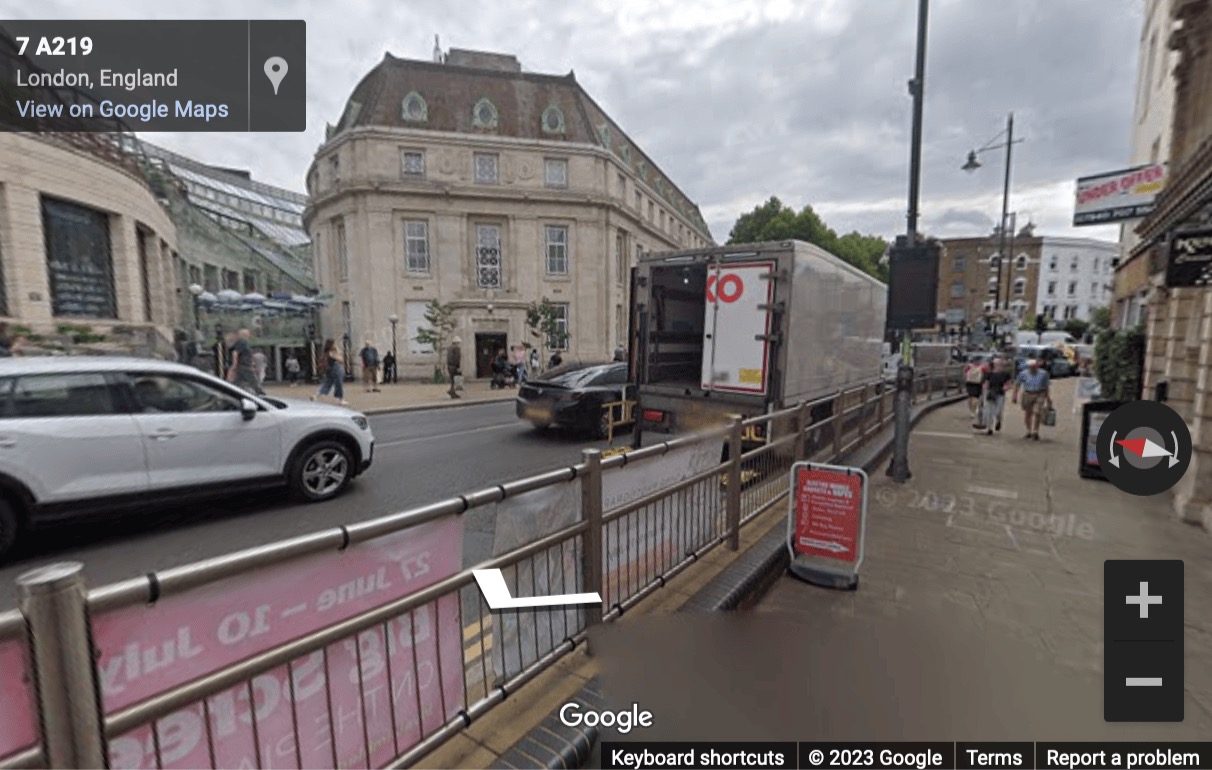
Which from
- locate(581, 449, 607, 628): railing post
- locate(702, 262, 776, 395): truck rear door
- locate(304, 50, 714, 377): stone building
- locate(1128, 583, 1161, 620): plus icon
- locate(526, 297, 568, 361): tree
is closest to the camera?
locate(581, 449, 607, 628): railing post

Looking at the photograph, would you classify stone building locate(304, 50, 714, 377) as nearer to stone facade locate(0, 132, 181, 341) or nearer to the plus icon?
stone facade locate(0, 132, 181, 341)

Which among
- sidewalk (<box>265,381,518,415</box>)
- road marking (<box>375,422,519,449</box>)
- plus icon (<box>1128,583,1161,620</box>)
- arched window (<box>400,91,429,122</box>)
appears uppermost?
arched window (<box>400,91,429,122</box>)

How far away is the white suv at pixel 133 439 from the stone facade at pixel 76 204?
12561 millimetres

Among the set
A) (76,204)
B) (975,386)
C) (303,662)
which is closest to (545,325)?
(76,204)

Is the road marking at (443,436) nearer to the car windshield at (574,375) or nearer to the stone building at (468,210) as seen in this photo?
the car windshield at (574,375)

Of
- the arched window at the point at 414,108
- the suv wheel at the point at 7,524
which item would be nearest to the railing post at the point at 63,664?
the suv wheel at the point at 7,524

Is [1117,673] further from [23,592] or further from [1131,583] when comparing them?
[23,592]

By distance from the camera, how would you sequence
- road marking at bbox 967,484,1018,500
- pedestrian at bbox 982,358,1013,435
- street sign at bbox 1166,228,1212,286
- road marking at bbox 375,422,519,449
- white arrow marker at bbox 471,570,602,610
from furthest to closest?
pedestrian at bbox 982,358,1013,435, road marking at bbox 375,422,519,449, road marking at bbox 967,484,1018,500, street sign at bbox 1166,228,1212,286, white arrow marker at bbox 471,570,602,610

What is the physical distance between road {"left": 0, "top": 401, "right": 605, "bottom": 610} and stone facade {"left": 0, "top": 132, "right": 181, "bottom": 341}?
11197 millimetres

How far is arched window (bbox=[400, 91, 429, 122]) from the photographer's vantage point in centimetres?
2645

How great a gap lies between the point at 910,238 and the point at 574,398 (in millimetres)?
5758

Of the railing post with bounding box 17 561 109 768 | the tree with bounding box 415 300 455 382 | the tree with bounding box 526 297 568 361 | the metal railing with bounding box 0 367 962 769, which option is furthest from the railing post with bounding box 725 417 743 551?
the tree with bounding box 526 297 568 361

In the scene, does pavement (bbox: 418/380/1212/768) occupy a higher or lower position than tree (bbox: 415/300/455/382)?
lower

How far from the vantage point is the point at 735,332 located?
7.32 metres
